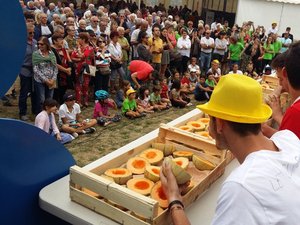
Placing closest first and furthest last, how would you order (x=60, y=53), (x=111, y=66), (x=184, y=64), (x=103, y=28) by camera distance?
(x=60, y=53), (x=111, y=66), (x=103, y=28), (x=184, y=64)

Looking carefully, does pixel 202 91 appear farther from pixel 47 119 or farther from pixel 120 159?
pixel 120 159

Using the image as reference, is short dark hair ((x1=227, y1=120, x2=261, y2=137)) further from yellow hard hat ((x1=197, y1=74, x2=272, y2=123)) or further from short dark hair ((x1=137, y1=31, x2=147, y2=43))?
short dark hair ((x1=137, y1=31, x2=147, y2=43))

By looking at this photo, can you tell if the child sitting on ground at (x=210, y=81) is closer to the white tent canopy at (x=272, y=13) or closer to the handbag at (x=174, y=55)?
the handbag at (x=174, y=55)

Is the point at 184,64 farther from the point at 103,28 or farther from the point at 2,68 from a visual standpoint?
the point at 2,68

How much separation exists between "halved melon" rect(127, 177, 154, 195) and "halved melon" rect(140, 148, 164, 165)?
0.84ft

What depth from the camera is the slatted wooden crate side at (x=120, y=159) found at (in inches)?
96.5

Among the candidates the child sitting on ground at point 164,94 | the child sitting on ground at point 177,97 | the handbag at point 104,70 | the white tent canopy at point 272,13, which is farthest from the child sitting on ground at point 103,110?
the white tent canopy at point 272,13

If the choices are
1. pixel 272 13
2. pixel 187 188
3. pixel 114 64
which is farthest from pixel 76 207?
pixel 272 13

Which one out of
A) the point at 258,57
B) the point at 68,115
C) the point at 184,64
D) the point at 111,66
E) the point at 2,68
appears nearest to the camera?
the point at 2,68

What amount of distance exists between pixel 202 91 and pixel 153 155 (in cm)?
755

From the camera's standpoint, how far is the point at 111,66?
8883 mm

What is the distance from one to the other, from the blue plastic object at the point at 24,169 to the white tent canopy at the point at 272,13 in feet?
59.9

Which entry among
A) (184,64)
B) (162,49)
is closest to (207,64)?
(184,64)

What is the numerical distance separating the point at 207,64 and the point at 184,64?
0.92m
